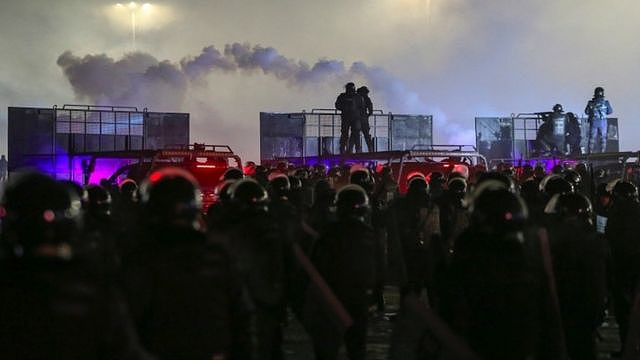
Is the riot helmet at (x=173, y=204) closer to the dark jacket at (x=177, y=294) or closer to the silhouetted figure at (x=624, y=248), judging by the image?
the dark jacket at (x=177, y=294)

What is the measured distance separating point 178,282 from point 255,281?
95.2 inches

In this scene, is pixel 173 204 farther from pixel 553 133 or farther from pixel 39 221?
pixel 553 133

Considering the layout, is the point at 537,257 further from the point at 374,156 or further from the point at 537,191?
the point at 374,156

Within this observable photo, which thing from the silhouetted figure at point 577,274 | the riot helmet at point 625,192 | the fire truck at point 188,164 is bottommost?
the silhouetted figure at point 577,274

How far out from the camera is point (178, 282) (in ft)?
13.0

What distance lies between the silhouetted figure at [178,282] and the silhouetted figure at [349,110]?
15.3 meters

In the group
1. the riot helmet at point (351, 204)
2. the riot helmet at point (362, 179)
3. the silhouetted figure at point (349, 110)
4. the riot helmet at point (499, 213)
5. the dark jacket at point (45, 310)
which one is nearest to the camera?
the dark jacket at point (45, 310)

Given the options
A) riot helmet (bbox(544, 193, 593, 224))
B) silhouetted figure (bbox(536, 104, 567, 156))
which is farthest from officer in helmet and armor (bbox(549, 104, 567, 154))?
riot helmet (bbox(544, 193, 593, 224))

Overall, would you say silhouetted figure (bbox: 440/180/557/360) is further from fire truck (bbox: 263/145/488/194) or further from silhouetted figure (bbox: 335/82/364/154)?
silhouetted figure (bbox: 335/82/364/154)

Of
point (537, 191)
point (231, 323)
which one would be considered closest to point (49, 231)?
point (231, 323)

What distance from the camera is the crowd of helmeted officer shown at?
11.0 ft

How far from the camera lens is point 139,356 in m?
3.50

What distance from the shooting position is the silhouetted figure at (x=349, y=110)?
1931 cm

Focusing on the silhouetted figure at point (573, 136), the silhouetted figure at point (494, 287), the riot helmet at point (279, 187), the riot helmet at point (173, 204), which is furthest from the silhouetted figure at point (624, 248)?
the silhouetted figure at point (573, 136)
